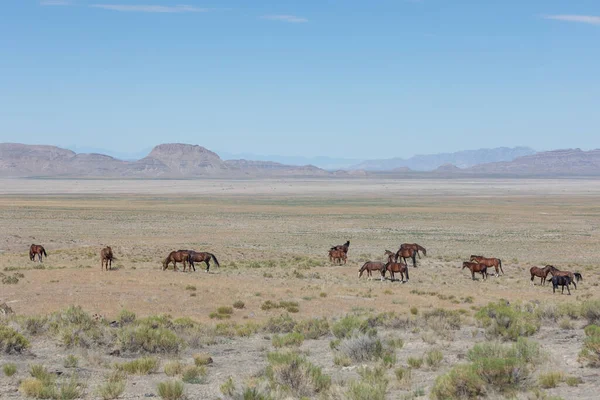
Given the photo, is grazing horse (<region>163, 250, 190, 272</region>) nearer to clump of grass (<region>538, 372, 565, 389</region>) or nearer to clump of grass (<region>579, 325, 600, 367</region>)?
clump of grass (<region>579, 325, 600, 367</region>)

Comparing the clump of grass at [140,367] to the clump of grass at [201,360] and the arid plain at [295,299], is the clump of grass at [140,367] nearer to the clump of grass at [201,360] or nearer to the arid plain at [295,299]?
the arid plain at [295,299]

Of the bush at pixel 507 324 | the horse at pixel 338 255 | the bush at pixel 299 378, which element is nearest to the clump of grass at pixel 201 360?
the bush at pixel 299 378

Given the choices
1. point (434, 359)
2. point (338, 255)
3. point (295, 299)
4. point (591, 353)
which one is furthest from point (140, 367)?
point (338, 255)

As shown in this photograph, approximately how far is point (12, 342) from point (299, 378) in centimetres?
629

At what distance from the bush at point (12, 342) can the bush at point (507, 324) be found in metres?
10.2

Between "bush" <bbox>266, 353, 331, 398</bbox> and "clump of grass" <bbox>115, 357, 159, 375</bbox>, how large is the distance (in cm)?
233

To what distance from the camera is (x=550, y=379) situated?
422 inches

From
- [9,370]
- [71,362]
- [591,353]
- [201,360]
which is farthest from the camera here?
[201,360]

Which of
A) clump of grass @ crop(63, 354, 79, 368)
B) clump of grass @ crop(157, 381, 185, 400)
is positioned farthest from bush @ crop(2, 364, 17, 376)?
clump of grass @ crop(157, 381, 185, 400)

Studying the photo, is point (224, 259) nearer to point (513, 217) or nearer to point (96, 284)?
point (96, 284)

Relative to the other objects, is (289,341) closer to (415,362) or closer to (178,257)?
(415,362)

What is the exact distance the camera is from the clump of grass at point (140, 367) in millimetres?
12078

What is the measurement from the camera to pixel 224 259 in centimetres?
3603

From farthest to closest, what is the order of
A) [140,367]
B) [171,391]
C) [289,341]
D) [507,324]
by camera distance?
→ [507,324] < [289,341] < [140,367] < [171,391]
